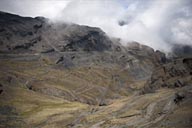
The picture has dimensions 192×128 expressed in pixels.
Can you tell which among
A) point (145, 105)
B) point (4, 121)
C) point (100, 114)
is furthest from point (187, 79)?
point (4, 121)

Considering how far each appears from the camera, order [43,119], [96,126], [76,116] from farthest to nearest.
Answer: [43,119], [76,116], [96,126]

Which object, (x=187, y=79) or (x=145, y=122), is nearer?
(x=145, y=122)

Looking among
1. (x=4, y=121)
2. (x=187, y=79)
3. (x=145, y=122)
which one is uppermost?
(x=187, y=79)

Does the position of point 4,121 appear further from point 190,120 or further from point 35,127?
point 190,120

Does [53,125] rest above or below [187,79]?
below

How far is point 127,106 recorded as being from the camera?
382 feet

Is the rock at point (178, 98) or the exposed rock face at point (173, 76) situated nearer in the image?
the rock at point (178, 98)

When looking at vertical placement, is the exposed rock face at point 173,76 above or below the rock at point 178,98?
above

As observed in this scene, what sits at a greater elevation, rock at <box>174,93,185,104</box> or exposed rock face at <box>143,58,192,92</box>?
exposed rock face at <box>143,58,192,92</box>

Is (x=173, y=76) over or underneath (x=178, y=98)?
over

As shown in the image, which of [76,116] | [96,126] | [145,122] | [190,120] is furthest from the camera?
[76,116]

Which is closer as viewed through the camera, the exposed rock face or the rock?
the rock

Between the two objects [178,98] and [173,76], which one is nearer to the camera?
[178,98]

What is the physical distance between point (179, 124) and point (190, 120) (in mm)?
2822
